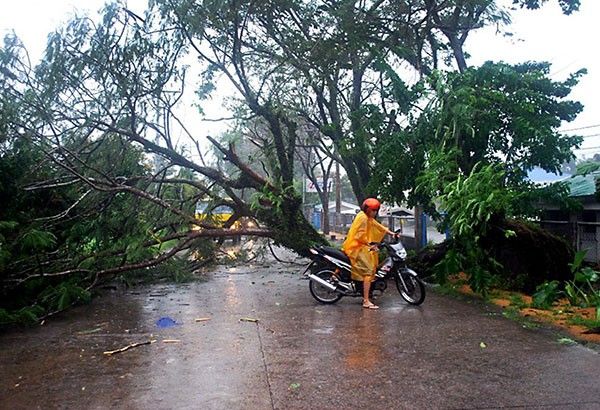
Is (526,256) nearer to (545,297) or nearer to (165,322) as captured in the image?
(545,297)

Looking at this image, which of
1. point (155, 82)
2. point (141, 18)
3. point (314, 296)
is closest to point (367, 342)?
point (314, 296)

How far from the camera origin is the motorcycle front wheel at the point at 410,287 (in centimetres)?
788

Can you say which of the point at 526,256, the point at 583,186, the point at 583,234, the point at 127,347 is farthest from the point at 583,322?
the point at 583,186

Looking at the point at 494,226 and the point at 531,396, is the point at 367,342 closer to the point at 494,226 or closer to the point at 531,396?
the point at 531,396

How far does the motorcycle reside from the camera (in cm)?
785

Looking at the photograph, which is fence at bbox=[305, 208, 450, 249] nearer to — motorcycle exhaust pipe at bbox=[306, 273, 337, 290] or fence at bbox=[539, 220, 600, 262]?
fence at bbox=[539, 220, 600, 262]

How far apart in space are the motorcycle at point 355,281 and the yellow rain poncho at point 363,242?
0.14 meters

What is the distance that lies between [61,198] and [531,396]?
8488 millimetres

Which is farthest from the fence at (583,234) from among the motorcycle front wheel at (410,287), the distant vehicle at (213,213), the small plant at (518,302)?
the distant vehicle at (213,213)

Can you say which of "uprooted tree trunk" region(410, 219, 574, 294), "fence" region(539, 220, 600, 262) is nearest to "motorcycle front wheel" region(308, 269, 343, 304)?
"uprooted tree trunk" region(410, 219, 574, 294)

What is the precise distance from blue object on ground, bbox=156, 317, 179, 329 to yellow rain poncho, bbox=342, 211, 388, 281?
2.69 m

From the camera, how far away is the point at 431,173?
8.83m

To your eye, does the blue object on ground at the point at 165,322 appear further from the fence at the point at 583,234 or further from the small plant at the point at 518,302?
the fence at the point at 583,234

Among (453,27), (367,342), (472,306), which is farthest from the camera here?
(453,27)
